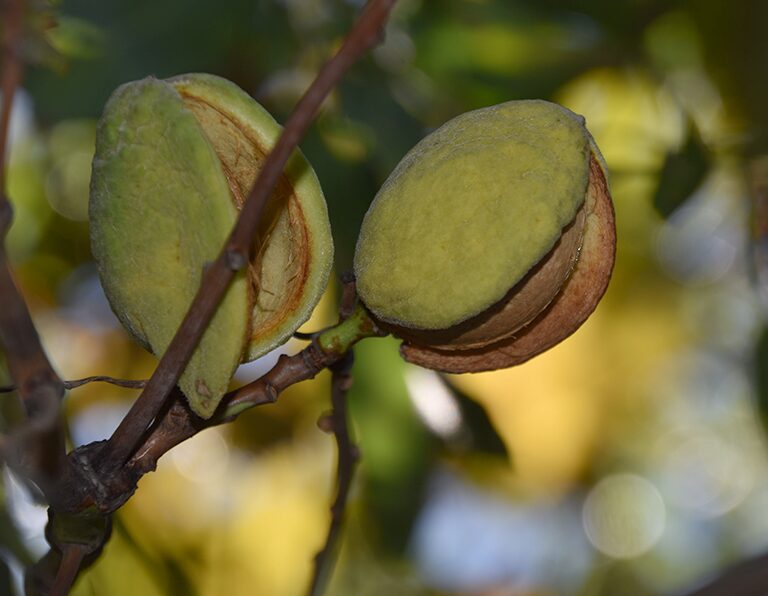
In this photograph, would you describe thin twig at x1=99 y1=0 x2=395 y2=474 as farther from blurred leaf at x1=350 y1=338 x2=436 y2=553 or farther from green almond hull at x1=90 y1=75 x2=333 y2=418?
blurred leaf at x1=350 y1=338 x2=436 y2=553

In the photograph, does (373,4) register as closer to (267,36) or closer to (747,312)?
(267,36)

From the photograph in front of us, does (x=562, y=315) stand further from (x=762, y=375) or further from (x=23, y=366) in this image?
(x=762, y=375)

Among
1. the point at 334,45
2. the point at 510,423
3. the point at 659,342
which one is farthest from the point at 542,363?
the point at 334,45

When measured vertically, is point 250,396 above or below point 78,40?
above

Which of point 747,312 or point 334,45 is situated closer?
point 334,45

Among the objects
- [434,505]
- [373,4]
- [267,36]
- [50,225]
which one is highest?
[373,4]

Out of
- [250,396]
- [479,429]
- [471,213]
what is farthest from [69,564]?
[479,429]
